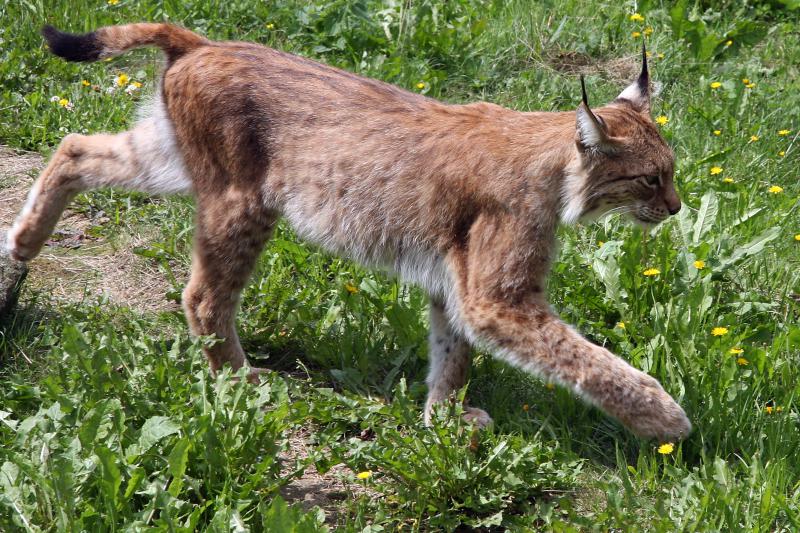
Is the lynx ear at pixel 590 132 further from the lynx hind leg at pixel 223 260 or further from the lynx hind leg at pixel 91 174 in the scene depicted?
the lynx hind leg at pixel 91 174

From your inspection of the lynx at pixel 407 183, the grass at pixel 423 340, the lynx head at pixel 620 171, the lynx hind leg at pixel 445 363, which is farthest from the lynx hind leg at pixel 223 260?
the lynx head at pixel 620 171

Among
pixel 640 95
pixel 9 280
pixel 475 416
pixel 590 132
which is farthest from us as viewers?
pixel 9 280

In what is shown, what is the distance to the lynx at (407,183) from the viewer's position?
4.09m

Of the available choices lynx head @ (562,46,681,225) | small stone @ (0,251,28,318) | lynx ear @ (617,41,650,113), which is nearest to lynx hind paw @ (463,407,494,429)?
lynx head @ (562,46,681,225)

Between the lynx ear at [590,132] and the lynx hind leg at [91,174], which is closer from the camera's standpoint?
the lynx ear at [590,132]

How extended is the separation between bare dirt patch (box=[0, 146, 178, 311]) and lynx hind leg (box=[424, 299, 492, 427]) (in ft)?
4.17

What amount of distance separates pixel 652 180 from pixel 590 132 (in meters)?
0.38

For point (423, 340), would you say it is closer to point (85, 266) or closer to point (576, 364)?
point (576, 364)

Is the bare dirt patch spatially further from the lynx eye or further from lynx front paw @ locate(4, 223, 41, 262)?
the lynx eye

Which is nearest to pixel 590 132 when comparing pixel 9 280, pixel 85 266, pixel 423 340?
pixel 423 340

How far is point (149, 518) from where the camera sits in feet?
10.8

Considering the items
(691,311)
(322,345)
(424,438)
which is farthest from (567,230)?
(424,438)

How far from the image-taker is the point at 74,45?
4.67 m

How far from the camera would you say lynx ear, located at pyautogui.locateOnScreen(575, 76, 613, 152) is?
3920 mm
